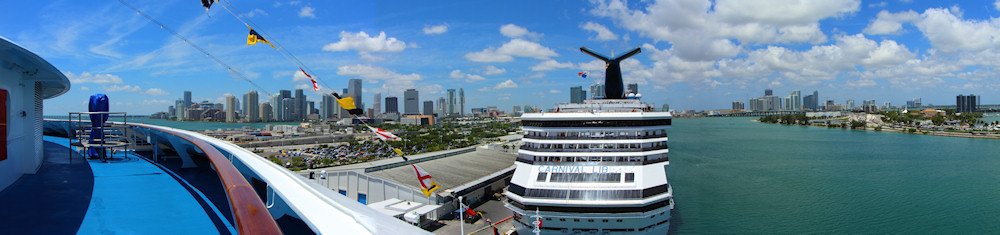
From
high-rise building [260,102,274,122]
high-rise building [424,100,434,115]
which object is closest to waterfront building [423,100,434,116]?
high-rise building [424,100,434,115]

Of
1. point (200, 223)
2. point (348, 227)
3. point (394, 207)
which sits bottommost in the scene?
point (394, 207)

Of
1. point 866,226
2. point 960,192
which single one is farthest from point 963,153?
point 866,226

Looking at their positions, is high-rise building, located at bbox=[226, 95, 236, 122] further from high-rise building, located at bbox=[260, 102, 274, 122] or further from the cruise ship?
the cruise ship

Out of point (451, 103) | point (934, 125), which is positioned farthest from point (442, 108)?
point (934, 125)

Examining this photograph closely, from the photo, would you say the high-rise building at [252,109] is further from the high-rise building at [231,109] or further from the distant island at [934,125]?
the distant island at [934,125]

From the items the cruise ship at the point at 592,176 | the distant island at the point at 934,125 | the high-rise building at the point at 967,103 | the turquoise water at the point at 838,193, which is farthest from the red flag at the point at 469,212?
the high-rise building at the point at 967,103

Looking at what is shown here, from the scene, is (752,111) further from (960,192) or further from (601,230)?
(601,230)
